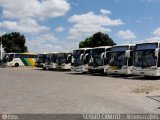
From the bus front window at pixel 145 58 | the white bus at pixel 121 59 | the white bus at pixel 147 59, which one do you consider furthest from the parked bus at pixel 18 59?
the bus front window at pixel 145 58

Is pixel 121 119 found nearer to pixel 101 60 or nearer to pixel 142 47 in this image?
pixel 142 47

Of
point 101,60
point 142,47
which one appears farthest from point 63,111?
point 101,60

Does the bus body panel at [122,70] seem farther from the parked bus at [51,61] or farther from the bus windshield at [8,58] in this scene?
the bus windshield at [8,58]

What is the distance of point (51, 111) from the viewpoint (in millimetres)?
11320

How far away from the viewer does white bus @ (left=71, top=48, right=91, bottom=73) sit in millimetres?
38406

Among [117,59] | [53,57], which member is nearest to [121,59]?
[117,59]

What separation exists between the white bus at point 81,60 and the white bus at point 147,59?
8.74m

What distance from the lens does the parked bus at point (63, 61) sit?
1900 inches

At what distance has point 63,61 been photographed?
49.2m

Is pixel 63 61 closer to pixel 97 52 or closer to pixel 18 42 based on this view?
pixel 97 52

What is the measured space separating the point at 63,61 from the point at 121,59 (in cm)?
1784

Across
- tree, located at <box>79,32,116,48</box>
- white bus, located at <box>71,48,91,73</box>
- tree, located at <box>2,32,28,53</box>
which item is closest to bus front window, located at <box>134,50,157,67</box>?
white bus, located at <box>71,48,91,73</box>

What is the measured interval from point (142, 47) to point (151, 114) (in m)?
19.1

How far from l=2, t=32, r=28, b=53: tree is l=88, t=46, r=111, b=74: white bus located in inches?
2405
